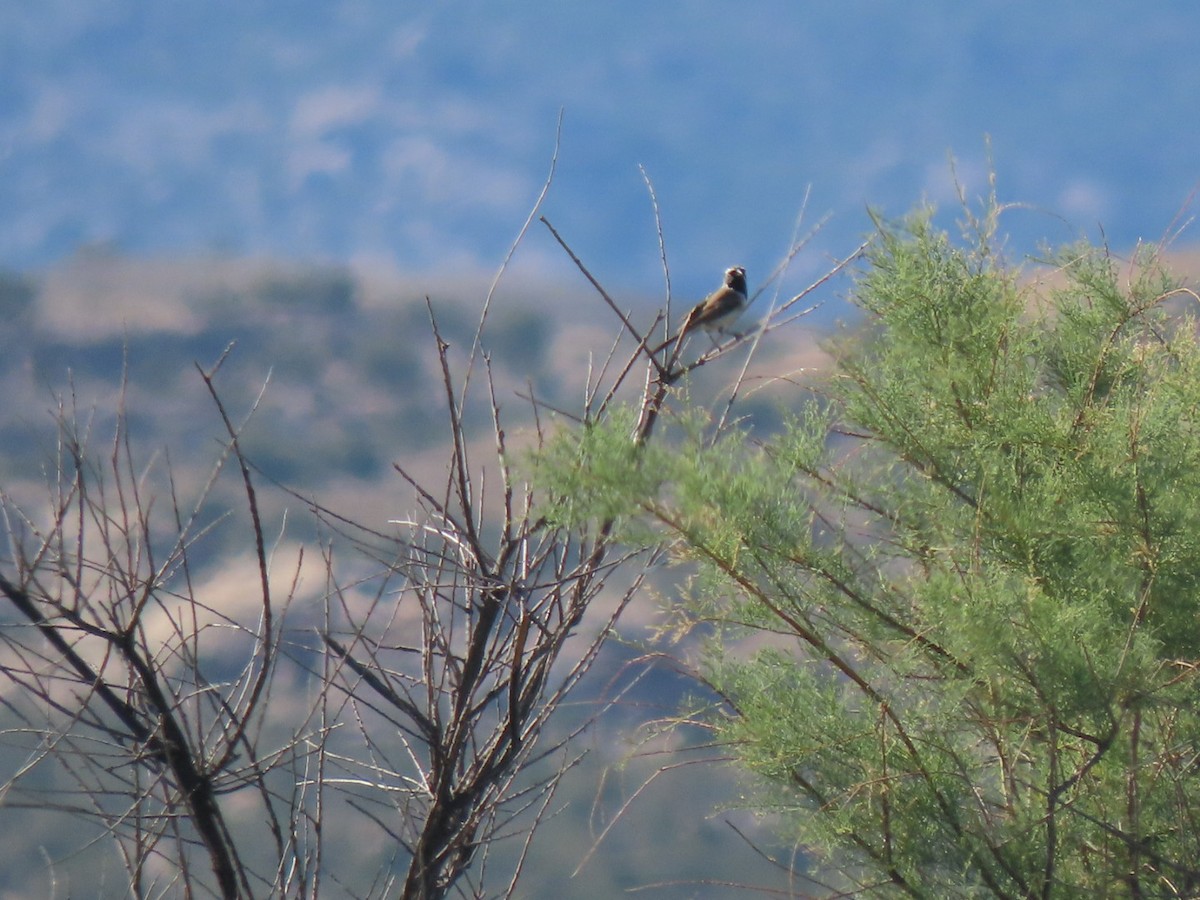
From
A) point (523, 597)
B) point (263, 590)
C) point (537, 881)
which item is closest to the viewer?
point (263, 590)

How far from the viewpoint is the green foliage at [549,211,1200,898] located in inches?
65.2

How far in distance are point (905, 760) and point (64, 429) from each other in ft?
4.39

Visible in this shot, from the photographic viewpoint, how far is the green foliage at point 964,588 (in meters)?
1.66

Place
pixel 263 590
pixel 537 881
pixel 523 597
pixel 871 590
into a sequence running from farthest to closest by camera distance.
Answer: pixel 871 590 → pixel 537 881 → pixel 523 597 → pixel 263 590

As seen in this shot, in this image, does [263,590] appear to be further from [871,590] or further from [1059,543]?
[1059,543]

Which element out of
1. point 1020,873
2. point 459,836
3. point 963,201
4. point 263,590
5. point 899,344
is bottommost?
point 1020,873

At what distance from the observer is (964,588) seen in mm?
1673

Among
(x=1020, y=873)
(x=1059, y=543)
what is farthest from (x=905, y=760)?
(x=1059, y=543)

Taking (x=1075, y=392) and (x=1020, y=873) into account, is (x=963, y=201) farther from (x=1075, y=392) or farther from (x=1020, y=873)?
(x=1020, y=873)

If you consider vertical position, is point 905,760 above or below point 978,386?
below

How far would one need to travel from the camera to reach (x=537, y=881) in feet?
6.31

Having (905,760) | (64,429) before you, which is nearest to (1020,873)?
(905,760)

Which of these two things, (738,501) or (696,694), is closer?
(738,501)

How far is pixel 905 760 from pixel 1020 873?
27cm
